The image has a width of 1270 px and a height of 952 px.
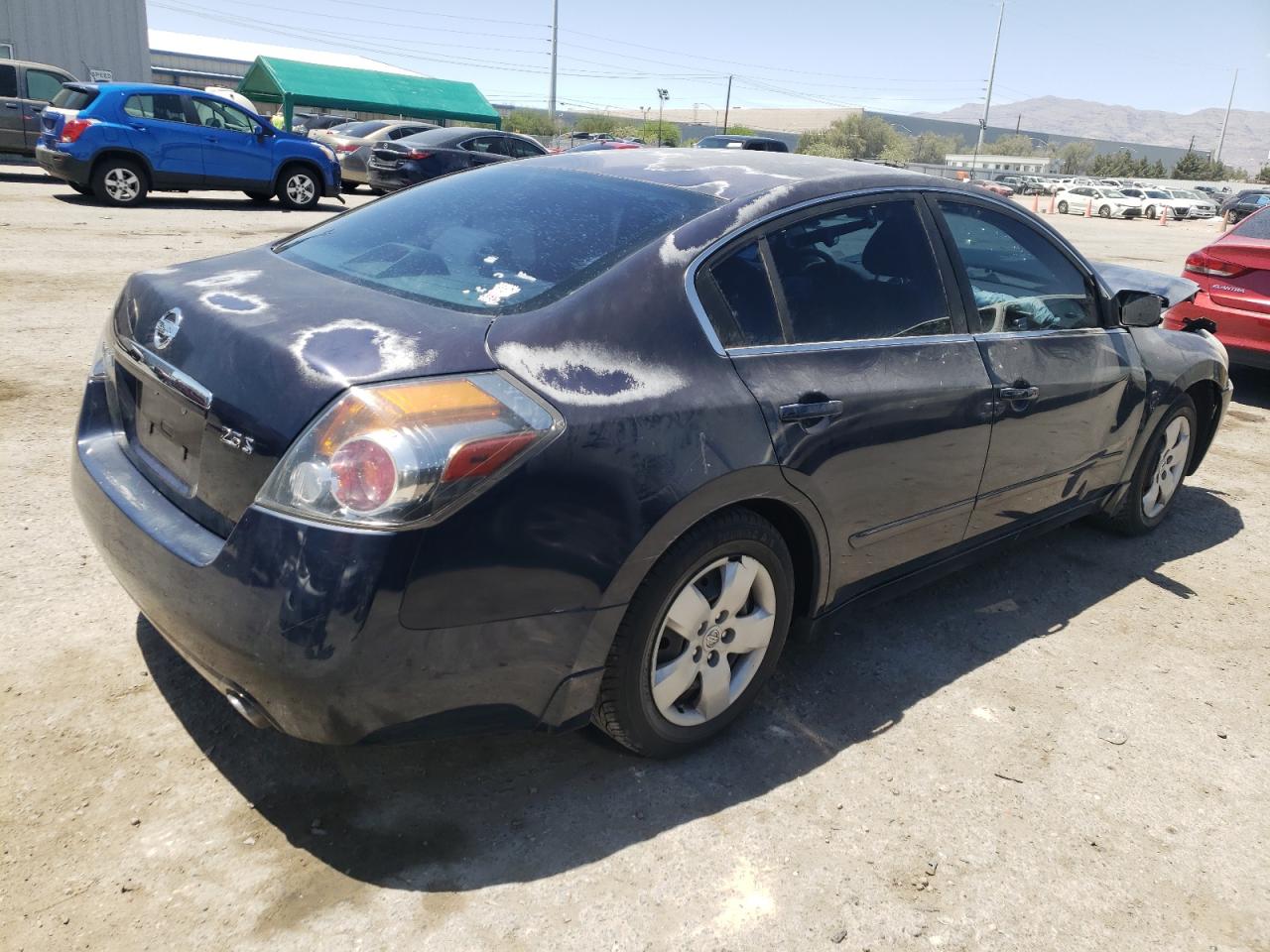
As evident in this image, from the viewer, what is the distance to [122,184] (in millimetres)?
14258

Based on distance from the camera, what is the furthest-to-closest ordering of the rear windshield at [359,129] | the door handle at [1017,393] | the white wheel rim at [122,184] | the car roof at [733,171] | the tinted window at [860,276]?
the rear windshield at [359,129] → the white wheel rim at [122,184] → the door handle at [1017,393] → the car roof at [733,171] → the tinted window at [860,276]

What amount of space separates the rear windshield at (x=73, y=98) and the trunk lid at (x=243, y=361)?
13.3m

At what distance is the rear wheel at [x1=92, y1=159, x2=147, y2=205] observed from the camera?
45.8 ft

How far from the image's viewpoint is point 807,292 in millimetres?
2984

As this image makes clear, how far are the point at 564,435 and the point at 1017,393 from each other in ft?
6.57

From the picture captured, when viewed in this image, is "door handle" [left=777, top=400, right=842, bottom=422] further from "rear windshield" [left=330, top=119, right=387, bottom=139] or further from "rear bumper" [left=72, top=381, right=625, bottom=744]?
"rear windshield" [left=330, top=119, right=387, bottom=139]

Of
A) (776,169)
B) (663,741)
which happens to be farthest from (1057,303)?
(663,741)

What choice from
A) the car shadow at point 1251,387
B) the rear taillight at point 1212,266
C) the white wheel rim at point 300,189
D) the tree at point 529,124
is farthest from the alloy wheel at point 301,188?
the tree at point 529,124

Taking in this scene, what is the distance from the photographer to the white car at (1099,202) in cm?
4319

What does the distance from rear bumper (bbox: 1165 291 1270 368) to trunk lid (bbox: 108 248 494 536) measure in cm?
666

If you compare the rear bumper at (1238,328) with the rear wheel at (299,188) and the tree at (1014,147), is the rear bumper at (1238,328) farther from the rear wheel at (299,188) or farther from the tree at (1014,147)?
the tree at (1014,147)

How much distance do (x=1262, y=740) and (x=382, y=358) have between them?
3.04m

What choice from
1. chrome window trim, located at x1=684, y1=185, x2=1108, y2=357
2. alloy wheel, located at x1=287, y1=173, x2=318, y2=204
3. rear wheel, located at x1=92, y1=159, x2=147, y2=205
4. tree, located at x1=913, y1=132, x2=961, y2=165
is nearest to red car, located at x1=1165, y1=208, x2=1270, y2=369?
chrome window trim, located at x1=684, y1=185, x2=1108, y2=357

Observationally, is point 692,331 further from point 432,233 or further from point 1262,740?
point 1262,740
